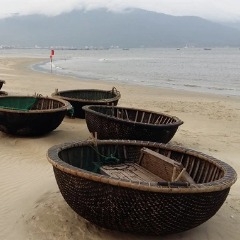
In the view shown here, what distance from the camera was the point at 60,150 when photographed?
213 inches

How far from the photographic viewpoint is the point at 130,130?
8047 mm

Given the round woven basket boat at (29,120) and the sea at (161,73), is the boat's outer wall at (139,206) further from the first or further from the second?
the sea at (161,73)

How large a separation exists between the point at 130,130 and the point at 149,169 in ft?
7.21

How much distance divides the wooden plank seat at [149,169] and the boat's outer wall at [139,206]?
2.03ft

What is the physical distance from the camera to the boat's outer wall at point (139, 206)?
4.29 metres

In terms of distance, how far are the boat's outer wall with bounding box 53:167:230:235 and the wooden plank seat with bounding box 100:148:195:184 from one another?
618mm

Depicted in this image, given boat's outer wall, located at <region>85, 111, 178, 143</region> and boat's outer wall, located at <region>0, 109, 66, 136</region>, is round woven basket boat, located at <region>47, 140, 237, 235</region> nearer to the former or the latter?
boat's outer wall, located at <region>85, 111, 178, 143</region>

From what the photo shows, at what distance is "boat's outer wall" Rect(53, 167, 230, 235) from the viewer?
4.29 m

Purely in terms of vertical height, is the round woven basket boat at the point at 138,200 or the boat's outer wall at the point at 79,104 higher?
the round woven basket boat at the point at 138,200

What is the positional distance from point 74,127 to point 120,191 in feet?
22.3

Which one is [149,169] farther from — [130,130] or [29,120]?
[29,120]

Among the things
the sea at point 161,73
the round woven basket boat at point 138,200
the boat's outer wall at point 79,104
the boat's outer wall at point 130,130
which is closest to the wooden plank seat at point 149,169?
the round woven basket boat at point 138,200

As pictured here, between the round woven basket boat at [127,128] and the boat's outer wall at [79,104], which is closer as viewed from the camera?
the round woven basket boat at [127,128]

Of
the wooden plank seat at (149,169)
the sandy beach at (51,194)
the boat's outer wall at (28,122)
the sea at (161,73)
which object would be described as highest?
the wooden plank seat at (149,169)
